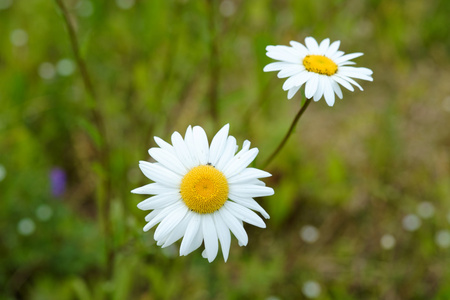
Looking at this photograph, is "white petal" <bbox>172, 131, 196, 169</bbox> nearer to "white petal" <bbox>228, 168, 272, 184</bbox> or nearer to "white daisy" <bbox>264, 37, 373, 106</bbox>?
"white petal" <bbox>228, 168, 272, 184</bbox>

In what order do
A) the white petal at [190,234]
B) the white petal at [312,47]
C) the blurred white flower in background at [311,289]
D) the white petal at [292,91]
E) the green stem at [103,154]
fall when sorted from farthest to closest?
the blurred white flower in background at [311,289]
the green stem at [103,154]
the white petal at [312,47]
the white petal at [292,91]
the white petal at [190,234]

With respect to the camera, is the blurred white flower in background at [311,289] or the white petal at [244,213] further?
the blurred white flower in background at [311,289]

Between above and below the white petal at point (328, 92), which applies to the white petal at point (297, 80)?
above

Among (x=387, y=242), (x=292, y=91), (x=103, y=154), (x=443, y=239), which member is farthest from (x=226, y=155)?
(x=443, y=239)

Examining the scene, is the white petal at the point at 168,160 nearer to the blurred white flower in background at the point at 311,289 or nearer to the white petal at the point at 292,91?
the white petal at the point at 292,91

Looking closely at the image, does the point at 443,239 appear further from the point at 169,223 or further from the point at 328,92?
the point at 169,223

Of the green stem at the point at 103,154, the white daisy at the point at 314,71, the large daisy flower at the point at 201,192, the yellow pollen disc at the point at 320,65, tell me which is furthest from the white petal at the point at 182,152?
the green stem at the point at 103,154

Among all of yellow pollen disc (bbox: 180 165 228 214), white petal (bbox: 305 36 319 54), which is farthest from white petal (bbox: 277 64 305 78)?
yellow pollen disc (bbox: 180 165 228 214)
